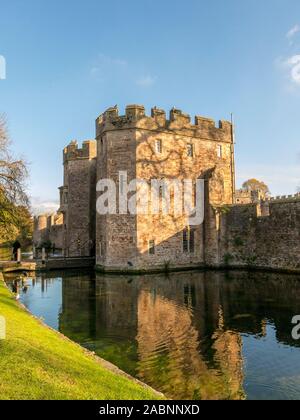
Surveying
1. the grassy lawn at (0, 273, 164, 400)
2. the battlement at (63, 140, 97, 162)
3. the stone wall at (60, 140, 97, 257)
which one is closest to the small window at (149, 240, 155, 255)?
the stone wall at (60, 140, 97, 257)

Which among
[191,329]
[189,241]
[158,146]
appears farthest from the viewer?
[189,241]

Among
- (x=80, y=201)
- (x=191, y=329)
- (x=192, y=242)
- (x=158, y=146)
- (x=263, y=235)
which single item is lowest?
(x=191, y=329)

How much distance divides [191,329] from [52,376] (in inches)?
272

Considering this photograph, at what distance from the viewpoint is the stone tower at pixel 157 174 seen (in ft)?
91.0

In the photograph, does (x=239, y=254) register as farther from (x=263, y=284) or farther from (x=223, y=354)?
(x=223, y=354)

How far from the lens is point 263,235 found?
91.6ft

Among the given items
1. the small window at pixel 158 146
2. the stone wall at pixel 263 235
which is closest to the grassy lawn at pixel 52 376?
the stone wall at pixel 263 235

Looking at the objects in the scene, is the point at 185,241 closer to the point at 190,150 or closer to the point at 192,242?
the point at 192,242

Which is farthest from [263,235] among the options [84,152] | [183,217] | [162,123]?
[84,152]

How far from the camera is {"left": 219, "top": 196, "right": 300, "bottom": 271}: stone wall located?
25.4m

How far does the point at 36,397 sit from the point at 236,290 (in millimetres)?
15412

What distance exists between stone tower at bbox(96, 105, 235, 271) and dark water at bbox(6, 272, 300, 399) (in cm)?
543

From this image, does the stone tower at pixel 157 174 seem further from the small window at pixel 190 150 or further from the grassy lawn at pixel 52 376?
the grassy lawn at pixel 52 376

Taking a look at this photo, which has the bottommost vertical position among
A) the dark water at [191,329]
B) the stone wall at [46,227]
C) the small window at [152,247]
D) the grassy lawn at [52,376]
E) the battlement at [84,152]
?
the dark water at [191,329]
